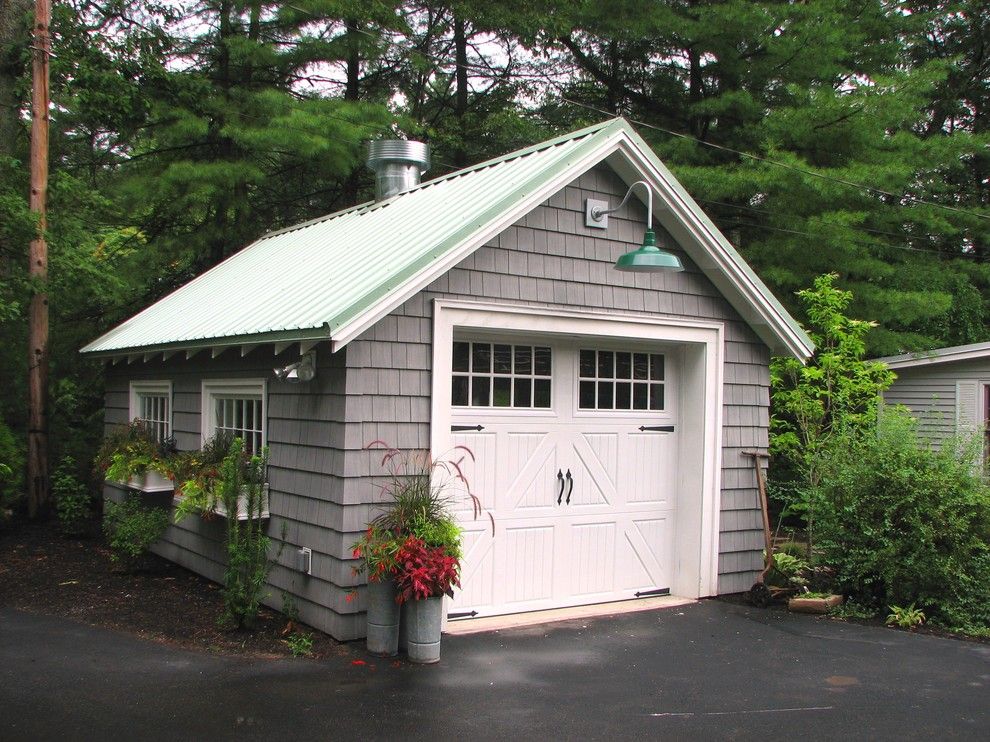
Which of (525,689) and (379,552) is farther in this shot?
(379,552)

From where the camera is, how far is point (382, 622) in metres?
6.18

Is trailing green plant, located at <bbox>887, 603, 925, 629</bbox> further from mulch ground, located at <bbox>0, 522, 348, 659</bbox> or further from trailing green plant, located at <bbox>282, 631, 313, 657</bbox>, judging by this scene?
trailing green plant, located at <bbox>282, 631, 313, 657</bbox>

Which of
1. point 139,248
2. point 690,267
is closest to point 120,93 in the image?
point 139,248

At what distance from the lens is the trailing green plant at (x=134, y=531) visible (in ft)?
28.1

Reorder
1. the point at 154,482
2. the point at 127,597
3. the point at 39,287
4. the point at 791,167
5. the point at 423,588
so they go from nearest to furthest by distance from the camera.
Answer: the point at 423,588
the point at 127,597
the point at 154,482
the point at 39,287
the point at 791,167

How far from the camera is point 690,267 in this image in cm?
817

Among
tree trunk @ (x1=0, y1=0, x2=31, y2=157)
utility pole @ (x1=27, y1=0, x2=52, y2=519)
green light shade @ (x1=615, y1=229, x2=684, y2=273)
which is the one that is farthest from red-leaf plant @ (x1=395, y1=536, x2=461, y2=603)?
tree trunk @ (x1=0, y1=0, x2=31, y2=157)

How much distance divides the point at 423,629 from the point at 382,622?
0.98 feet

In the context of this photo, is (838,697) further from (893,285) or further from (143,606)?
(893,285)

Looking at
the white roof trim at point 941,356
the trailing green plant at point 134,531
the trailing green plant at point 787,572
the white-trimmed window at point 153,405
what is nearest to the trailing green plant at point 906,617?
the trailing green plant at point 787,572

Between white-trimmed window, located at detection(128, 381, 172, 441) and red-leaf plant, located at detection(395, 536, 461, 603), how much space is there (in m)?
4.44

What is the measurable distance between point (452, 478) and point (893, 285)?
35.1 feet

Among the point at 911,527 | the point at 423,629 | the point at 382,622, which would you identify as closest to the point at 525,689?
the point at 423,629

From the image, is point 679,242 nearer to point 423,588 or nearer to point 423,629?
point 423,588
